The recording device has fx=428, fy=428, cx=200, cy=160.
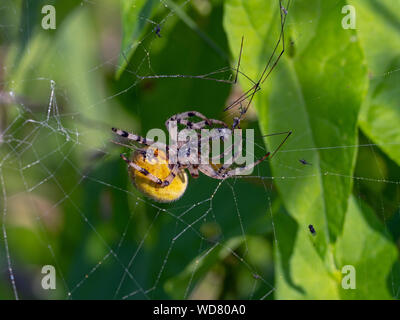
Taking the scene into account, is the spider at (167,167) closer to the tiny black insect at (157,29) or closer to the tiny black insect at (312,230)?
the tiny black insect at (157,29)

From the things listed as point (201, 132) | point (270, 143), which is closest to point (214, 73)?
point (201, 132)

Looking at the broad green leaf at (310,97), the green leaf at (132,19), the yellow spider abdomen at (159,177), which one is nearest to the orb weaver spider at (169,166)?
the yellow spider abdomen at (159,177)

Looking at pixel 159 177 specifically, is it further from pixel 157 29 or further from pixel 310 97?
pixel 310 97

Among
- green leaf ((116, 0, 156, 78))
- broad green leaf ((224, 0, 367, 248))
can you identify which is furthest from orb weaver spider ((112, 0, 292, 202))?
green leaf ((116, 0, 156, 78))

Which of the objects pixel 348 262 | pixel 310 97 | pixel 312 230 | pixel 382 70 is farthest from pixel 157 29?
pixel 348 262
